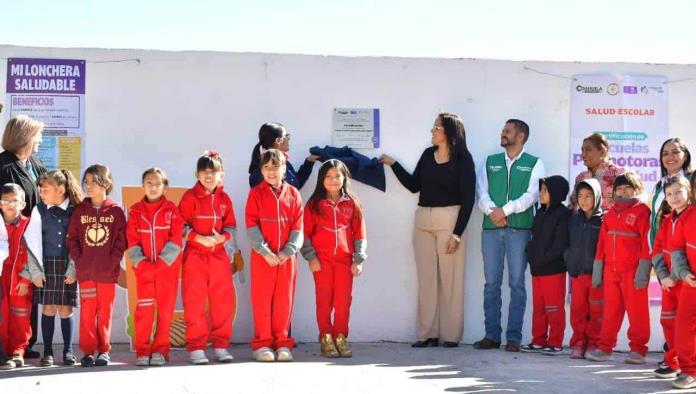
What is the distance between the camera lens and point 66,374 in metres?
6.36

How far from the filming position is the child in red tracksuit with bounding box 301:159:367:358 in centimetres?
746

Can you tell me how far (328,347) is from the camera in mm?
7402

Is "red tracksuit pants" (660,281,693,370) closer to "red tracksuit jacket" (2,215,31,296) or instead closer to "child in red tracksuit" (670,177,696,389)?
"child in red tracksuit" (670,177,696,389)

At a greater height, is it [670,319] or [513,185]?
[513,185]

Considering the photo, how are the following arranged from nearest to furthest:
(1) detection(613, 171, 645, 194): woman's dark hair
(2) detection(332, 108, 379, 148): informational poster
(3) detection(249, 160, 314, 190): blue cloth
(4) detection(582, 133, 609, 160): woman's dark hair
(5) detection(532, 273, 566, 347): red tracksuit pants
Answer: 1. (1) detection(613, 171, 645, 194): woman's dark hair
2. (3) detection(249, 160, 314, 190): blue cloth
3. (5) detection(532, 273, 566, 347): red tracksuit pants
4. (4) detection(582, 133, 609, 160): woman's dark hair
5. (2) detection(332, 108, 379, 148): informational poster

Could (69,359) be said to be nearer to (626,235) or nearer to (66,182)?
(66,182)

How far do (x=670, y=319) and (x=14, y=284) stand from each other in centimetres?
473

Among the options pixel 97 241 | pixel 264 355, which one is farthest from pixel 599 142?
pixel 97 241

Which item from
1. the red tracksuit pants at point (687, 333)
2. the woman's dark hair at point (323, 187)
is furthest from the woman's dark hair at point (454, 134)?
the red tracksuit pants at point (687, 333)

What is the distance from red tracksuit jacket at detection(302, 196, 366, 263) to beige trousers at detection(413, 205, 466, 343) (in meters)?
0.78

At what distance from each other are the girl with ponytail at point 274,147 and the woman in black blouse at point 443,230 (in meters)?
1.02

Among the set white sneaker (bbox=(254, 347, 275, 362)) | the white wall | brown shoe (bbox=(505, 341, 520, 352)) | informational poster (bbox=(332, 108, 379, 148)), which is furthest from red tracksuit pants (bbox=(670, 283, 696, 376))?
informational poster (bbox=(332, 108, 379, 148))

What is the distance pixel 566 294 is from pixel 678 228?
1.95m

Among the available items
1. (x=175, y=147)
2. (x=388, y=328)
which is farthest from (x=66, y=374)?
(x=388, y=328)
